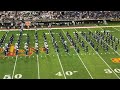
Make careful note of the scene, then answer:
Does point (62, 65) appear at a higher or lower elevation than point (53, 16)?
higher

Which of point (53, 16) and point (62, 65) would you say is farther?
point (53, 16)

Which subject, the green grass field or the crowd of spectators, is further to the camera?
the crowd of spectators

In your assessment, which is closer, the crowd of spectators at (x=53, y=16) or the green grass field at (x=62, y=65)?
the green grass field at (x=62, y=65)

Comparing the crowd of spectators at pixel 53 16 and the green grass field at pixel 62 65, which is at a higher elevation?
the green grass field at pixel 62 65

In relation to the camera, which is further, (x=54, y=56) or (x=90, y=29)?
(x=90, y=29)

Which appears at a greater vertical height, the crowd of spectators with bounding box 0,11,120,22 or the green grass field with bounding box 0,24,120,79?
the green grass field with bounding box 0,24,120,79
